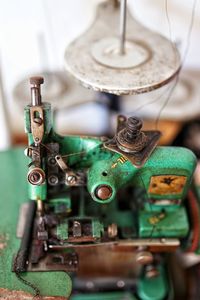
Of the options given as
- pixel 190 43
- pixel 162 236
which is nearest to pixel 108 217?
pixel 162 236

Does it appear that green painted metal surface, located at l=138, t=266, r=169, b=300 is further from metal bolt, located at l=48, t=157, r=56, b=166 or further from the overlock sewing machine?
metal bolt, located at l=48, t=157, r=56, b=166

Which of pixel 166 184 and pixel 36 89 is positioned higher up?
pixel 36 89

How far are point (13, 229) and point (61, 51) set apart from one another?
0.96 m

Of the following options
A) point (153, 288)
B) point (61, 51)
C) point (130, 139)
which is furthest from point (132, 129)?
point (61, 51)

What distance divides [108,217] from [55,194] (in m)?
0.21

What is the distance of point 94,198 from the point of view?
1.24 metres

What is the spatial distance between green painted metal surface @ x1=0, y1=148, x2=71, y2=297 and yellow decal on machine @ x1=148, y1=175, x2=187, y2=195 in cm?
36

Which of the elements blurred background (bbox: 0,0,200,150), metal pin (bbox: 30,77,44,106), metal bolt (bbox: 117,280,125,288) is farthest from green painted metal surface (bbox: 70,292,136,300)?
metal pin (bbox: 30,77,44,106)

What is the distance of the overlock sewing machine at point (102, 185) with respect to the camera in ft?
4.02

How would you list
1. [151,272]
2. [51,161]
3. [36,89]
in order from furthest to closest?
1. [151,272]
2. [51,161]
3. [36,89]

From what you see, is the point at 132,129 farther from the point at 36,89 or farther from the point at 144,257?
the point at 144,257

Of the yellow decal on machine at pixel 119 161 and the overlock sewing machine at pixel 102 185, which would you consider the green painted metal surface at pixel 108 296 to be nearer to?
the overlock sewing machine at pixel 102 185

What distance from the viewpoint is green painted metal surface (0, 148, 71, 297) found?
124cm

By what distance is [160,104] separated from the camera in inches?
73.0
